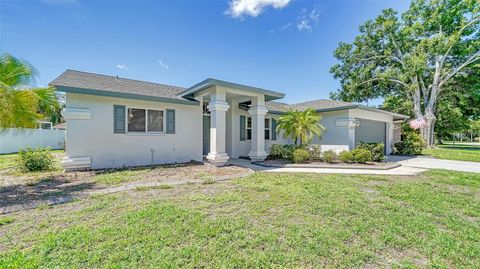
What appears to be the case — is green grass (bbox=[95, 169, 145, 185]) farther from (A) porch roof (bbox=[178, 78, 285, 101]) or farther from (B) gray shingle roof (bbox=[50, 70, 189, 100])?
(A) porch roof (bbox=[178, 78, 285, 101])

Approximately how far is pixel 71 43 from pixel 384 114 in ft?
62.2

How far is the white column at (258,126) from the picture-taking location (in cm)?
1046

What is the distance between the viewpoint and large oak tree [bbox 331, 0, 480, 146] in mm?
20234

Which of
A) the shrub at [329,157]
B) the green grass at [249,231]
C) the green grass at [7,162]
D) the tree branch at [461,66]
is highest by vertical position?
the tree branch at [461,66]

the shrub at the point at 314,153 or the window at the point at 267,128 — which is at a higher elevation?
the window at the point at 267,128

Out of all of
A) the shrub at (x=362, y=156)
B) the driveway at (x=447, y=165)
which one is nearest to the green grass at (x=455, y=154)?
the driveway at (x=447, y=165)

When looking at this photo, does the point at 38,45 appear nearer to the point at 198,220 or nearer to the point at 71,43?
the point at 71,43

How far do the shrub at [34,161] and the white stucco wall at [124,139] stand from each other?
58.0 inches

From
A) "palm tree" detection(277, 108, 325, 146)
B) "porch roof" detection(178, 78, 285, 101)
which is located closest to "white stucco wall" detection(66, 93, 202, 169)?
"porch roof" detection(178, 78, 285, 101)

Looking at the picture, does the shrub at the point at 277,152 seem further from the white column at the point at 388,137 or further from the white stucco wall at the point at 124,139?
the white column at the point at 388,137

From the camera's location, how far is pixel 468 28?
66.2ft

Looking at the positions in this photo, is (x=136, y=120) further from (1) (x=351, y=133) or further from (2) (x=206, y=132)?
(1) (x=351, y=133)

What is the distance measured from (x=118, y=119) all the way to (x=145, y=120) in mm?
1073

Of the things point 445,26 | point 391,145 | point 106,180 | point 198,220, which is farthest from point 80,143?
point 445,26
